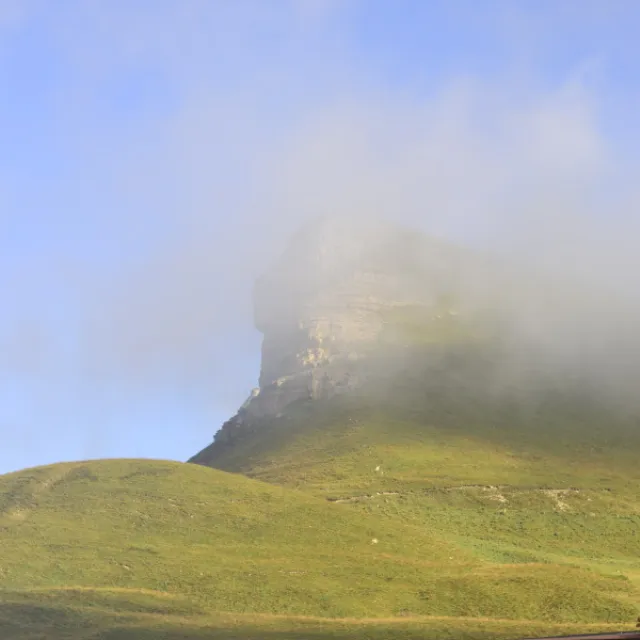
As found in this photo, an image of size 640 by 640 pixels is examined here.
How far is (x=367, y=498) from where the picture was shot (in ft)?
375

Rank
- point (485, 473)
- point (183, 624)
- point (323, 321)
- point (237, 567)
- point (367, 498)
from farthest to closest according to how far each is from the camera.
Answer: point (323, 321)
point (485, 473)
point (367, 498)
point (237, 567)
point (183, 624)

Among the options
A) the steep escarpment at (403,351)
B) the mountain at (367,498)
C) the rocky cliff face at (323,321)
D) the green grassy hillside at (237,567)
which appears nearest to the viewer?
the green grassy hillside at (237,567)

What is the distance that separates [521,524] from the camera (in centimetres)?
11131

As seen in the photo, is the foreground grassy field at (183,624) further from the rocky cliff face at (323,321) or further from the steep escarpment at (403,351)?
the rocky cliff face at (323,321)

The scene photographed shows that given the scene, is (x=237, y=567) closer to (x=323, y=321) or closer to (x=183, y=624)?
(x=183, y=624)

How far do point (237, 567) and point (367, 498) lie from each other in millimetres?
33023

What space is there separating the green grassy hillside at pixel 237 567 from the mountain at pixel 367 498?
26cm

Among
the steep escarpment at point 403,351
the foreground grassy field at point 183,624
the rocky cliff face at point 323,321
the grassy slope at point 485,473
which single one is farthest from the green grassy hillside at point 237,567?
the rocky cliff face at point 323,321

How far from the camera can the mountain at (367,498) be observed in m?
73.8

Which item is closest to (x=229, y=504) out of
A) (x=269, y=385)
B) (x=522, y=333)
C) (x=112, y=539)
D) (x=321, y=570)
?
(x=112, y=539)

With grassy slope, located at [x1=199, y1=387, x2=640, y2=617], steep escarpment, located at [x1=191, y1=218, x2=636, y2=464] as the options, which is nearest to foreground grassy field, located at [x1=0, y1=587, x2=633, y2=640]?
grassy slope, located at [x1=199, y1=387, x2=640, y2=617]

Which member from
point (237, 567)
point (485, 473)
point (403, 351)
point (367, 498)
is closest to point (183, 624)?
point (237, 567)

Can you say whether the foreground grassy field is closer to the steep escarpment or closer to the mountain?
the mountain

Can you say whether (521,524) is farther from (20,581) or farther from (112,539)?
(20,581)
